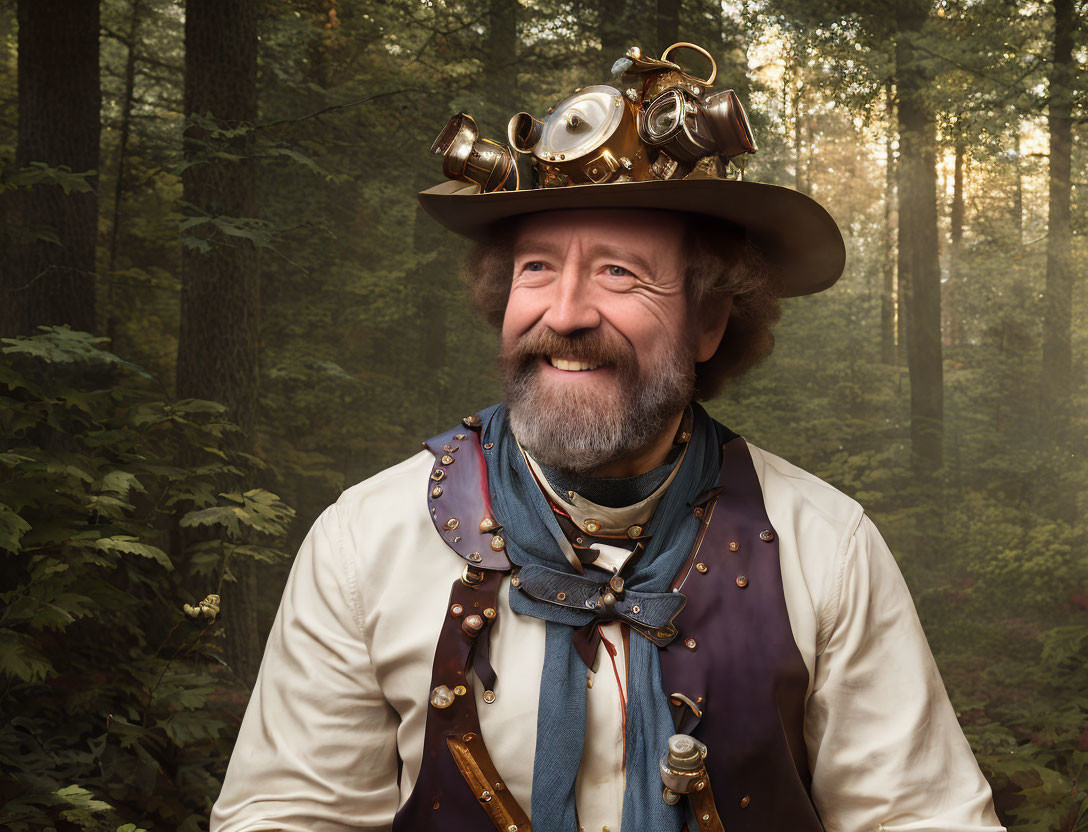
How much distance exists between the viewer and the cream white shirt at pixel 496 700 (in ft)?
5.89

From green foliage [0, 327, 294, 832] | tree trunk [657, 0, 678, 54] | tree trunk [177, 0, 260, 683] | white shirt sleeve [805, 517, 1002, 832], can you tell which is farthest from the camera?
tree trunk [657, 0, 678, 54]

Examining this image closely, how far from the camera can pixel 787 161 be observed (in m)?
6.62

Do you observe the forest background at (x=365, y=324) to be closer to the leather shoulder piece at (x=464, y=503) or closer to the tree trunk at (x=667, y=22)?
the tree trunk at (x=667, y=22)

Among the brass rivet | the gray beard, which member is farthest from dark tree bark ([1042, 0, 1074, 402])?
the brass rivet

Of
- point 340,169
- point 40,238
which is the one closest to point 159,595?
point 40,238

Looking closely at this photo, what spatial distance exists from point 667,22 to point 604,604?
516 centimetres

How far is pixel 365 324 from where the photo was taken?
571cm

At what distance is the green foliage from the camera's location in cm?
318

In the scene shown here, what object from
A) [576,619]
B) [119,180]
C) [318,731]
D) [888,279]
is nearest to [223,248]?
[119,180]

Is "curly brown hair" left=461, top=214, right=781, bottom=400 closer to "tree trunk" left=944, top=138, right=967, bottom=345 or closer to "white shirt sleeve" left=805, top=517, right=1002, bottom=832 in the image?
"white shirt sleeve" left=805, top=517, right=1002, bottom=832

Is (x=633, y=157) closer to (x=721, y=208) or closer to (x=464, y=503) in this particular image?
(x=721, y=208)

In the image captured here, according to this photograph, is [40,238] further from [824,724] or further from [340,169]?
[824,724]

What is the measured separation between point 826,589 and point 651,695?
422mm

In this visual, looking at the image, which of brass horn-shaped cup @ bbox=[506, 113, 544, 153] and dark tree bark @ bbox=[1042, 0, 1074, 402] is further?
dark tree bark @ bbox=[1042, 0, 1074, 402]
